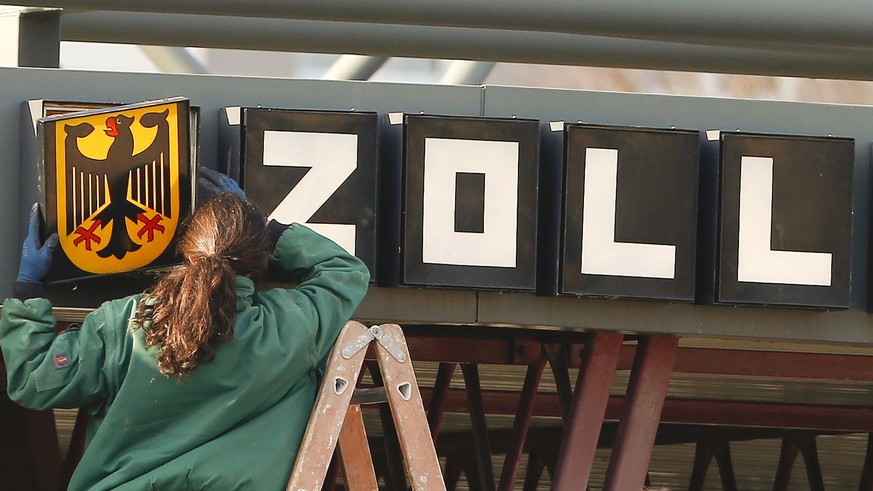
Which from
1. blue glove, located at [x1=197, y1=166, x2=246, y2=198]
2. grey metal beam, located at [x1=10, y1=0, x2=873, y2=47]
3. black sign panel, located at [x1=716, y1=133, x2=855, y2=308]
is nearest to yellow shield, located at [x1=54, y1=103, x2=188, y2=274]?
blue glove, located at [x1=197, y1=166, x2=246, y2=198]

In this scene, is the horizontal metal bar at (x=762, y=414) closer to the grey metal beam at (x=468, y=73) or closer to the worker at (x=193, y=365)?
the grey metal beam at (x=468, y=73)

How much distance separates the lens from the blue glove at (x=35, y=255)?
5.58 metres

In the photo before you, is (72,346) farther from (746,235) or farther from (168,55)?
(168,55)

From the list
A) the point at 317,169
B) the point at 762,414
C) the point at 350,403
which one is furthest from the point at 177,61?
the point at 350,403

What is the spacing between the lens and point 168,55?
1989cm

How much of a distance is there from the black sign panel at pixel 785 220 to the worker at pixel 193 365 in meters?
2.13

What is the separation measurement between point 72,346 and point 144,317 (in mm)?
321

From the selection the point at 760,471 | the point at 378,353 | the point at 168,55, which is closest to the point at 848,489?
the point at 760,471

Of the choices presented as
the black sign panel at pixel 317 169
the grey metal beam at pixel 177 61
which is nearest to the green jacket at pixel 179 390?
the black sign panel at pixel 317 169

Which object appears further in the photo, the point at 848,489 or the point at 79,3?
the point at 848,489

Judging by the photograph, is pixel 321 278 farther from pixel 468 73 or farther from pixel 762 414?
pixel 468 73

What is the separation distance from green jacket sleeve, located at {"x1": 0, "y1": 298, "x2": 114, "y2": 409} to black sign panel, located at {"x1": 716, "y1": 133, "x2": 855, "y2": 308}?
2868 millimetres

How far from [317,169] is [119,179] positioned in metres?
0.89

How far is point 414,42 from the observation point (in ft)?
38.4
